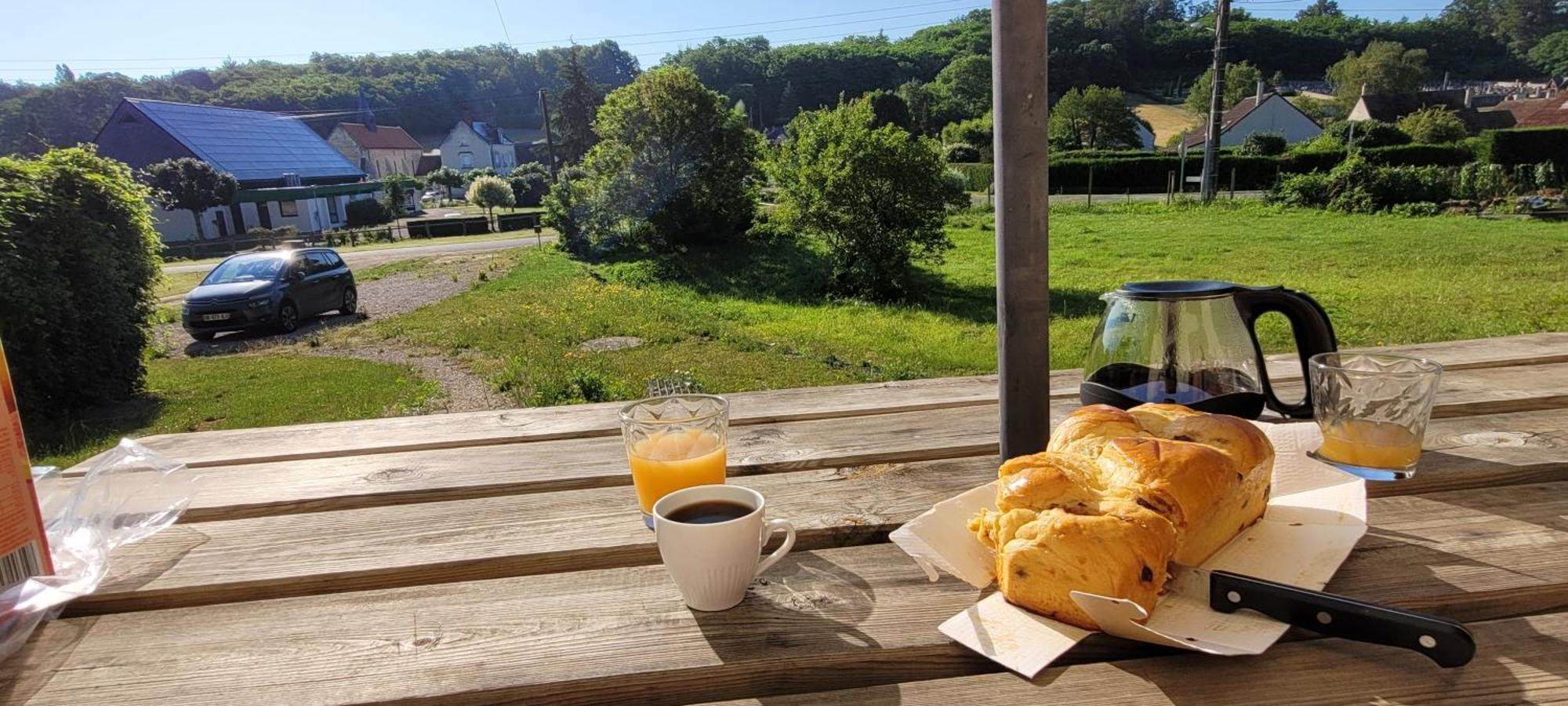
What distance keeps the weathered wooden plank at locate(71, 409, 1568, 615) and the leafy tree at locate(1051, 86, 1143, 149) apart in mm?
46780

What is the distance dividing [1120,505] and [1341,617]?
0.64 feet

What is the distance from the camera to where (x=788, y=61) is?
5550 cm

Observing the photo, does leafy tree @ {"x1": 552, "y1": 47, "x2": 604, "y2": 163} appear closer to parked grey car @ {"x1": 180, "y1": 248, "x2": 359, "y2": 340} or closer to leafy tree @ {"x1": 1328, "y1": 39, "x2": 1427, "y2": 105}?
parked grey car @ {"x1": 180, "y1": 248, "x2": 359, "y2": 340}

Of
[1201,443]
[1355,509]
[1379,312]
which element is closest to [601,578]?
[1201,443]

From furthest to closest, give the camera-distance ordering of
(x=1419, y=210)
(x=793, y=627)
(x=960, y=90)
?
(x=960, y=90) < (x=1419, y=210) < (x=793, y=627)

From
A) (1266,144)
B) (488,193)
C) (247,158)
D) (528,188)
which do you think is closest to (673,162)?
(488,193)

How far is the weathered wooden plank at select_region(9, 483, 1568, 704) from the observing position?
71 cm

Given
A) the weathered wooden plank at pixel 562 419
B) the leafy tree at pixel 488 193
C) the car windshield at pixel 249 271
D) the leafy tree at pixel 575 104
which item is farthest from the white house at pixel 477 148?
the weathered wooden plank at pixel 562 419

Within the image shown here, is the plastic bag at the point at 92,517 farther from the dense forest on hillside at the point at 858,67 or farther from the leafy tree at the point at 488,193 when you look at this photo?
the leafy tree at the point at 488,193

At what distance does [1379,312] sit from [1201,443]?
27.0 ft

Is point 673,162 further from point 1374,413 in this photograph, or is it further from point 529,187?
point 529,187

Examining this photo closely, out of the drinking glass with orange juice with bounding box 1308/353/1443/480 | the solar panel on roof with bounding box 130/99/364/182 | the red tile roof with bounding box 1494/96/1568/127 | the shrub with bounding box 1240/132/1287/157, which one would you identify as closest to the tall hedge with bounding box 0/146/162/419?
the drinking glass with orange juice with bounding box 1308/353/1443/480

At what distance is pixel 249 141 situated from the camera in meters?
35.6

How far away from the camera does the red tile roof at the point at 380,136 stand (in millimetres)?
53125
